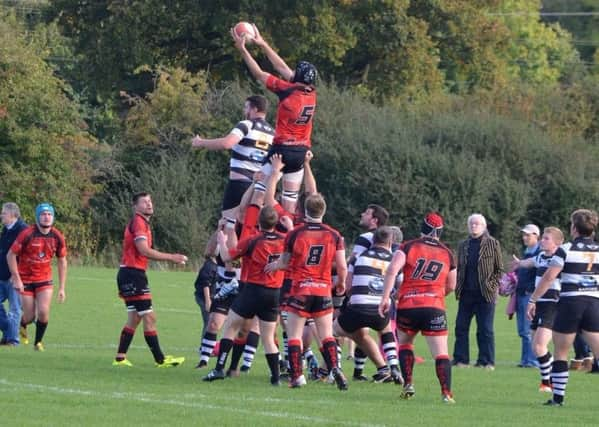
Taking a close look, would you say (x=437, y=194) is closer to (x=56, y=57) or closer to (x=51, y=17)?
(x=51, y=17)

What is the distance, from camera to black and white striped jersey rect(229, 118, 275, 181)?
1550 centimetres

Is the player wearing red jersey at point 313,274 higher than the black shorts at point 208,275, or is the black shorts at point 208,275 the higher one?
the player wearing red jersey at point 313,274

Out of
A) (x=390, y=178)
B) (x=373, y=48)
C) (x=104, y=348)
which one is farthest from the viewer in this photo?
(x=373, y=48)

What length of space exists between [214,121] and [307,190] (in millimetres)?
29795

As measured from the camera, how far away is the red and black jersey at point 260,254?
47.8 ft

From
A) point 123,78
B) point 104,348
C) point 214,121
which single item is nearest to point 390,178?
point 214,121

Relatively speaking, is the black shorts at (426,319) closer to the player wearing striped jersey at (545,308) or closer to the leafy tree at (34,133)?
the player wearing striped jersey at (545,308)

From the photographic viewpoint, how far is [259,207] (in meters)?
15.3

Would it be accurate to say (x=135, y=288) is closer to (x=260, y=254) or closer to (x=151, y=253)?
(x=151, y=253)

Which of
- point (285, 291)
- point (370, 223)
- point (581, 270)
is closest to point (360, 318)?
point (285, 291)

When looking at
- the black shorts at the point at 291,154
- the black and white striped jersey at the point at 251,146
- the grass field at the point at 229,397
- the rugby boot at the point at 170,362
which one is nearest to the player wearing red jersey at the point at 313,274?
the grass field at the point at 229,397

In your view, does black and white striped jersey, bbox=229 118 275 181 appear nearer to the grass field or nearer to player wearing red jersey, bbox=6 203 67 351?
the grass field

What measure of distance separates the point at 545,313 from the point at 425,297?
3159 mm

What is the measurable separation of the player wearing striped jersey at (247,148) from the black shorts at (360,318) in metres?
1.86
